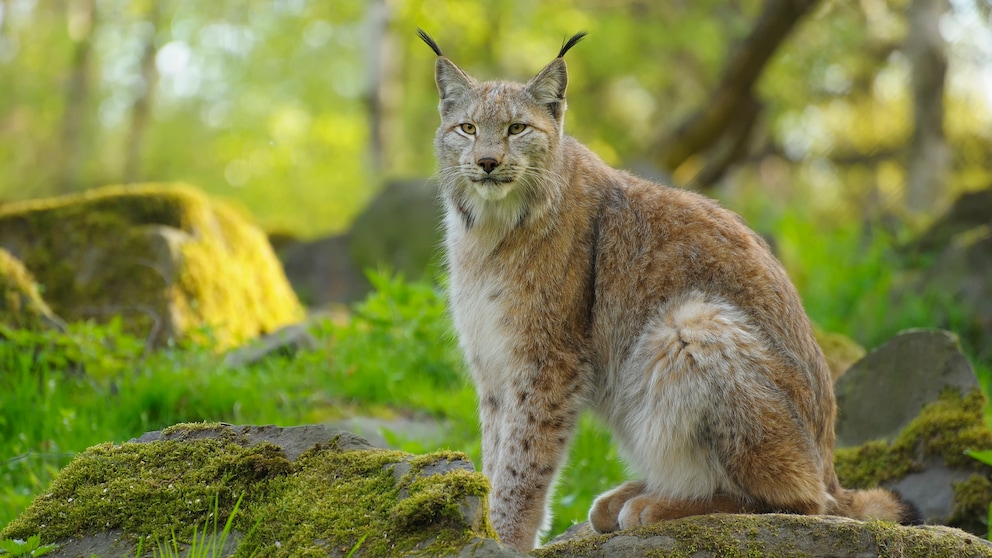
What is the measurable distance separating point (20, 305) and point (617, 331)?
4288mm

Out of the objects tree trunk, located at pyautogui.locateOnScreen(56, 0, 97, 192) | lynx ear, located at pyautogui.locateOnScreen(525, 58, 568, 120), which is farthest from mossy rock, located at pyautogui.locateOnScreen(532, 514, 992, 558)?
tree trunk, located at pyautogui.locateOnScreen(56, 0, 97, 192)

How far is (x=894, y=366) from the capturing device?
18.5ft

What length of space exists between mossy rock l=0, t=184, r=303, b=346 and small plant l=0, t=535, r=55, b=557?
3708 mm

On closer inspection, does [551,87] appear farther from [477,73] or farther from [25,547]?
[477,73]

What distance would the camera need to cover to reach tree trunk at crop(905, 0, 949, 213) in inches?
498

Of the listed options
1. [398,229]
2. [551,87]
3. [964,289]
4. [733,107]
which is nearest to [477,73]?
[733,107]

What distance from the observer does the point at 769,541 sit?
10.7 feet

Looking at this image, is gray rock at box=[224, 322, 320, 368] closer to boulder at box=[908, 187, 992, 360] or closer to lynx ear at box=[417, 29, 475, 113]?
lynx ear at box=[417, 29, 475, 113]

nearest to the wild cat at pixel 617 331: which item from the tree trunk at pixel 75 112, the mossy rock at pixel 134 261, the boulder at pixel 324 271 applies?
the mossy rock at pixel 134 261

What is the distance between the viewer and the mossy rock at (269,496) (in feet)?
10.0

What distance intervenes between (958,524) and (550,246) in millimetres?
2570

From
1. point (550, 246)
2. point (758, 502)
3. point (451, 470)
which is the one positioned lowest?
point (758, 502)

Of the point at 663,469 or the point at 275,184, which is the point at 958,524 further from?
the point at 275,184

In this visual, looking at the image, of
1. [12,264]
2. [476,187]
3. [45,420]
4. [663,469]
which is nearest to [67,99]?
[12,264]
